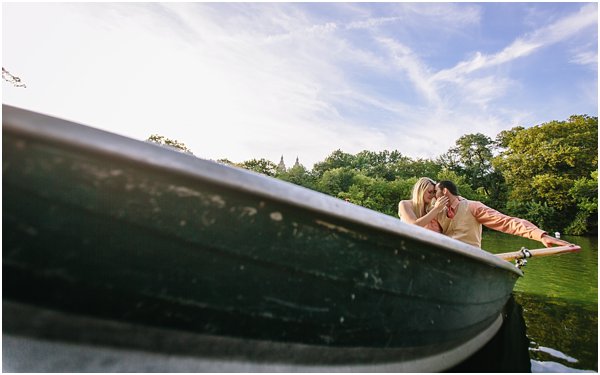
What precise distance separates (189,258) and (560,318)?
374 centimetres

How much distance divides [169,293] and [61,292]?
31 cm

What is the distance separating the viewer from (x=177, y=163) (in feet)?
3.52

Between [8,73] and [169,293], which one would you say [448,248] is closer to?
[169,293]

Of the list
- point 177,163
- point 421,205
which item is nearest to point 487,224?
point 421,205

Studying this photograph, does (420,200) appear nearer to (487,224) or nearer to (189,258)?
(487,224)

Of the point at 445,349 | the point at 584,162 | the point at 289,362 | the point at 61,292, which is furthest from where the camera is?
the point at 584,162

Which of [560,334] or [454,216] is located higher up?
[454,216]

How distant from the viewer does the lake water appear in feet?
8.00

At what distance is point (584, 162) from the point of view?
2567 centimetres

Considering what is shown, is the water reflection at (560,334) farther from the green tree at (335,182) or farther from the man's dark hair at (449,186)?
the green tree at (335,182)

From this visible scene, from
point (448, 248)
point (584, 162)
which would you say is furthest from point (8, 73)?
point (584, 162)

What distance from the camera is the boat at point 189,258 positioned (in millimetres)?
1021

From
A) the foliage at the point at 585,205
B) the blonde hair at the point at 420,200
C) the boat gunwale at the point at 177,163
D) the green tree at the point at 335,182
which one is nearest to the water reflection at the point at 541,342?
the blonde hair at the point at 420,200

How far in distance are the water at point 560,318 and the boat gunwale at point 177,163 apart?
1949 millimetres
